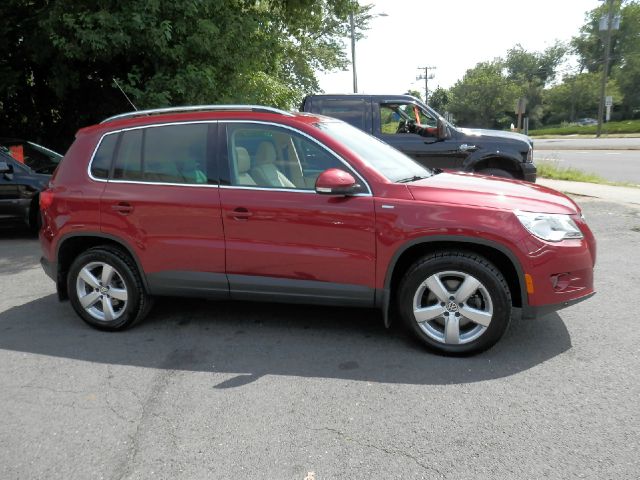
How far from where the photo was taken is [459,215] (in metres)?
3.73

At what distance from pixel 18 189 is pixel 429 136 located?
20.4ft

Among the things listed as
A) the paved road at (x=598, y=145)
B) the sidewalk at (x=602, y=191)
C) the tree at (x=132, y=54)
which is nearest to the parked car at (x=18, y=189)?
the tree at (x=132, y=54)

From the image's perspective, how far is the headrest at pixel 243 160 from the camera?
4.24 metres

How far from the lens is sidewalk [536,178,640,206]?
36.1 feet

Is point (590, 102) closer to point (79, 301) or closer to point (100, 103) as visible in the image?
point (100, 103)

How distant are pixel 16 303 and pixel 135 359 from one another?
6.97 ft

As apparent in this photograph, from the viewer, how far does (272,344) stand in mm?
4223

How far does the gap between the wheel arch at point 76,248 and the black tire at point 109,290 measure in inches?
2.3

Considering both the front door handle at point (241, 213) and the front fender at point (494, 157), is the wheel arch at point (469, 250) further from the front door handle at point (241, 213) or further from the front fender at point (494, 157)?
the front fender at point (494, 157)

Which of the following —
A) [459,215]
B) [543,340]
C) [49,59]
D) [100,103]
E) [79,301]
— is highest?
[49,59]

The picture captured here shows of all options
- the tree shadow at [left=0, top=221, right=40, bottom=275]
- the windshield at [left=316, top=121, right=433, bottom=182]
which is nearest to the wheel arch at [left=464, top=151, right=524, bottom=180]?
the windshield at [left=316, top=121, right=433, bottom=182]

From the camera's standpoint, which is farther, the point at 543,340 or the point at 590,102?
the point at 590,102

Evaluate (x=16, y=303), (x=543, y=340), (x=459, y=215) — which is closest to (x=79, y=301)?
(x=16, y=303)

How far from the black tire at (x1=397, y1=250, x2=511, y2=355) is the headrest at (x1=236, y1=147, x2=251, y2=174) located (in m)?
1.44
